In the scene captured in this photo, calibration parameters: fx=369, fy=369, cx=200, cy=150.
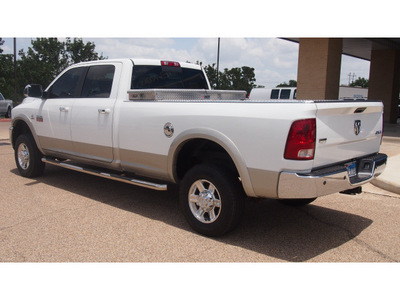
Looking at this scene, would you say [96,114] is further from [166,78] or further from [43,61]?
[43,61]

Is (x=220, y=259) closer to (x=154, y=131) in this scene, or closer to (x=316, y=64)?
(x=154, y=131)

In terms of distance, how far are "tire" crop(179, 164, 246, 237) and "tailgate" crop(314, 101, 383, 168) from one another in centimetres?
90

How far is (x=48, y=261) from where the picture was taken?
137 inches

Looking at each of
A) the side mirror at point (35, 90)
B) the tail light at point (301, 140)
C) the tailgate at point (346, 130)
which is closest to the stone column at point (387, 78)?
the tailgate at point (346, 130)

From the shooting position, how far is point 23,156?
6.92 meters

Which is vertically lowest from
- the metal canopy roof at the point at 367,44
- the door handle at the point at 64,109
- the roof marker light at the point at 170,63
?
the door handle at the point at 64,109

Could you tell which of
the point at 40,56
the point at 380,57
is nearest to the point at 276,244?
the point at 380,57

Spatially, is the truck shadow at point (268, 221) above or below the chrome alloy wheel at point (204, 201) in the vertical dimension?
below

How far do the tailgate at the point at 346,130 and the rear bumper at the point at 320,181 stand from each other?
3.5 inches

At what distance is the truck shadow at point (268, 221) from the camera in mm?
3906

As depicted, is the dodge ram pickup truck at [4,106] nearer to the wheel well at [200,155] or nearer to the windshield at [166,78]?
the windshield at [166,78]

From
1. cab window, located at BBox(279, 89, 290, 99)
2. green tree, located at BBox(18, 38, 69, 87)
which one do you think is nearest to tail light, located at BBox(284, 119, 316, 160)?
cab window, located at BBox(279, 89, 290, 99)

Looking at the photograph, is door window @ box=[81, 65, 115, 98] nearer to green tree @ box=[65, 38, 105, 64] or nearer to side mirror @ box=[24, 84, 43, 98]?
side mirror @ box=[24, 84, 43, 98]

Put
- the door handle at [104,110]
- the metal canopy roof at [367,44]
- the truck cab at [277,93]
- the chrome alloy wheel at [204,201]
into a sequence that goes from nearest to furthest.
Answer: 1. the chrome alloy wheel at [204,201]
2. the door handle at [104,110]
3. the truck cab at [277,93]
4. the metal canopy roof at [367,44]
